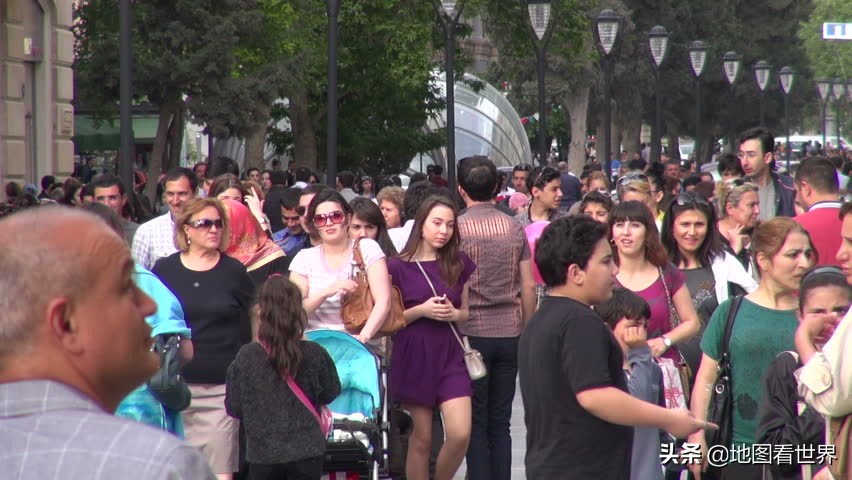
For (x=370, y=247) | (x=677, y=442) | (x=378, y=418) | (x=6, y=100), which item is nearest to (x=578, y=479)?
(x=677, y=442)

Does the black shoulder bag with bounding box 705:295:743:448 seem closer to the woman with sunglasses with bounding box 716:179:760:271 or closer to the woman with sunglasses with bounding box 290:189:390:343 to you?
the woman with sunglasses with bounding box 290:189:390:343

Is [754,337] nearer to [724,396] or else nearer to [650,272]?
[724,396]

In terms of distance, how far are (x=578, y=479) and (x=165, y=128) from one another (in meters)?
29.1

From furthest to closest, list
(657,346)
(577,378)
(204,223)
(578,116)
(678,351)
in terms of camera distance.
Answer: (578,116) < (204,223) < (678,351) < (657,346) < (577,378)

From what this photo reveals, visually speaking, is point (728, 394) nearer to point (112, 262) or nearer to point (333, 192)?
point (333, 192)

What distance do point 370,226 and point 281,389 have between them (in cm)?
308

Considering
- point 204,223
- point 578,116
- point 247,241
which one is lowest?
point 247,241

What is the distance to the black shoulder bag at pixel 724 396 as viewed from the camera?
6.56 meters

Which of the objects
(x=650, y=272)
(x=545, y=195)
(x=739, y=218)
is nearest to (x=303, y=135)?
(x=545, y=195)

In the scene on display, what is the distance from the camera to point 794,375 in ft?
17.9

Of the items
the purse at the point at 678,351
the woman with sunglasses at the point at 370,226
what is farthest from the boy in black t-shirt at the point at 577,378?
the woman with sunglasses at the point at 370,226

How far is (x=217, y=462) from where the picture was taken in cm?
787

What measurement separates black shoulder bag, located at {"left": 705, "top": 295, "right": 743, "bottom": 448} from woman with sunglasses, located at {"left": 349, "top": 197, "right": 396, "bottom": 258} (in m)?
3.74

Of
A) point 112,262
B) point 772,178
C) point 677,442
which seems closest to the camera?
point 112,262
